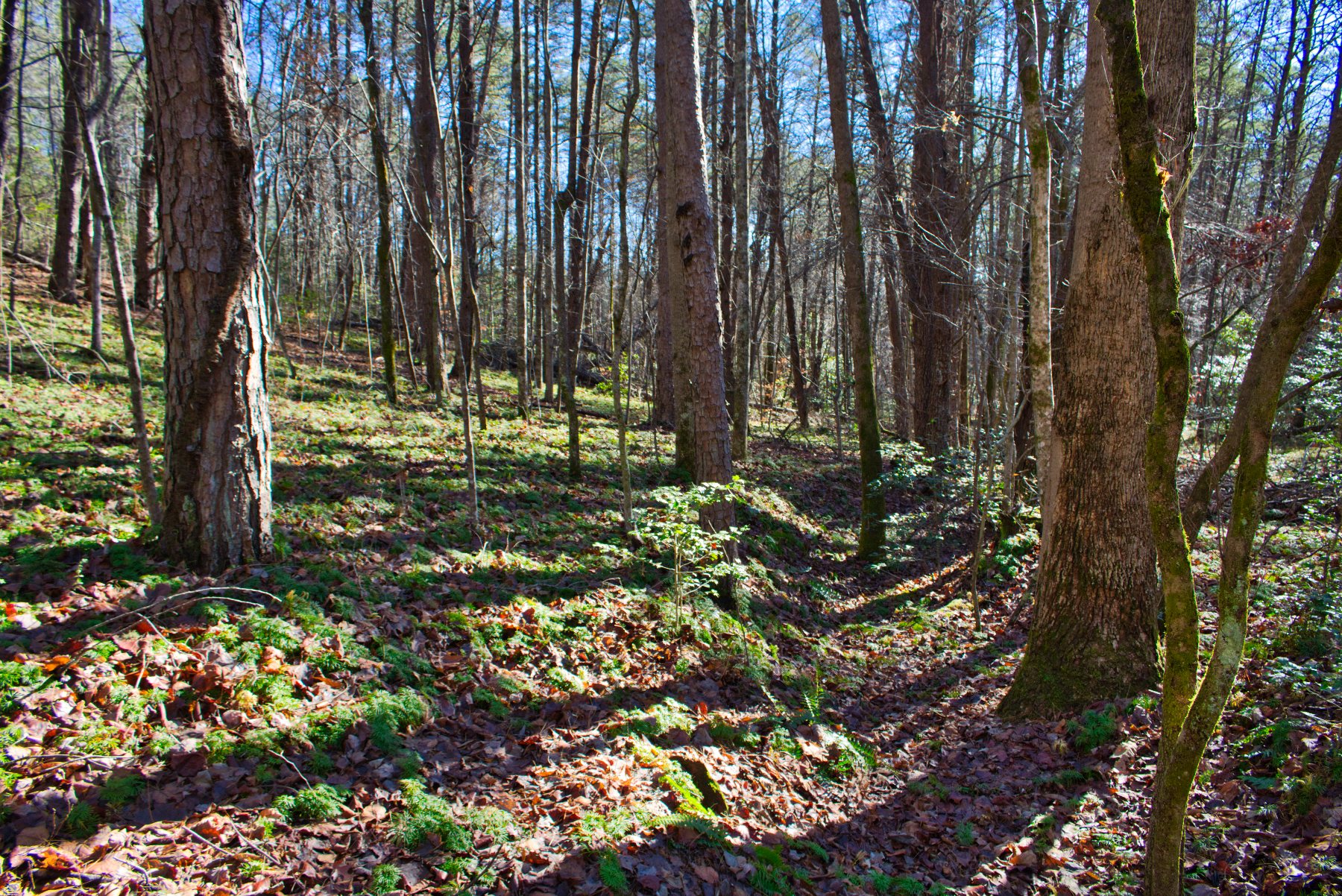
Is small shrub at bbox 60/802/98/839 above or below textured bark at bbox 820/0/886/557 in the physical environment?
below

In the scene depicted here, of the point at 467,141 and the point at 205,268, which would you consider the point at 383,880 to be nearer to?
the point at 205,268

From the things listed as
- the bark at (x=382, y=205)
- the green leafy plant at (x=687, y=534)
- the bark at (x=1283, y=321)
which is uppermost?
the bark at (x=382, y=205)

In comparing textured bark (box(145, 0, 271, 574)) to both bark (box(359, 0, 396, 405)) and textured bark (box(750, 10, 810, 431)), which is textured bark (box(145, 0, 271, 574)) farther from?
textured bark (box(750, 10, 810, 431))

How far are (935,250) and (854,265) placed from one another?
17.4 ft

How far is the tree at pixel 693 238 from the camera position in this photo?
6.57 metres

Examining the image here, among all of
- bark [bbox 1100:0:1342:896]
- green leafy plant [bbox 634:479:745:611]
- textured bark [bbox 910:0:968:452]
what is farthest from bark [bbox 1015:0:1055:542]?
textured bark [bbox 910:0:968:452]

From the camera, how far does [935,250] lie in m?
13.6

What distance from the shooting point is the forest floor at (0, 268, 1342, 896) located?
9.57 feet

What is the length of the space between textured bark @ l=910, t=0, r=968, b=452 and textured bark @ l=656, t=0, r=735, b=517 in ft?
22.1

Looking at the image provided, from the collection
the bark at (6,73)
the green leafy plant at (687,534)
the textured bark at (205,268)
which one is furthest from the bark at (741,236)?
the bark at (6,73)

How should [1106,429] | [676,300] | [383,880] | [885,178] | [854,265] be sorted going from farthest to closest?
[885,178] → [854,265] → [676,300] → [1106,429] → [383,880]

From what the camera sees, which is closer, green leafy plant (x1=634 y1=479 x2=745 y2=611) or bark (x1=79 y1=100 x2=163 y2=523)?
bark (x1=79 y1=100 x2=163 y2=523)

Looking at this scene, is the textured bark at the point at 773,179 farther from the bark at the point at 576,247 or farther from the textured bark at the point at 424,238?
the textured bark at the point at 424,238

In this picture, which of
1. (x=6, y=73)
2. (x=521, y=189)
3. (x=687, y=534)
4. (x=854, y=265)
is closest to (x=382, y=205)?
(x=521, y=189)
